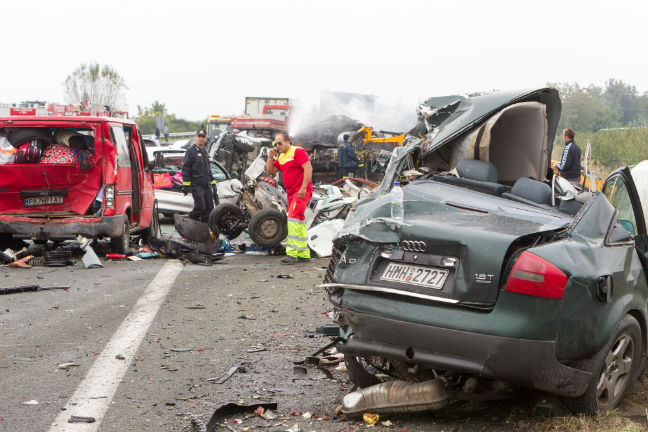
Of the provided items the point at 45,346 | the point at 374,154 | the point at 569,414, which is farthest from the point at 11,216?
the point at 374,154

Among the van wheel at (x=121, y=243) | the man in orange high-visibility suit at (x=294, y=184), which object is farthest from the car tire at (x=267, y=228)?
the van wheel at (x=121, y=243)

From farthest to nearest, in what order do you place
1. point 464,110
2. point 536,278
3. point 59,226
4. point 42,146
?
point 42,146
point 59,226
point 464,110
point 536,278

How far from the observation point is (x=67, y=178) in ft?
38.0

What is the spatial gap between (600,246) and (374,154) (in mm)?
21052

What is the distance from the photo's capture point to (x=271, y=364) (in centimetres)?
535

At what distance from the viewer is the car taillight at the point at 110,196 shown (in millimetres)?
10969

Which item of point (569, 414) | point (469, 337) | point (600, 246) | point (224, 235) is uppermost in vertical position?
point (600, 246)

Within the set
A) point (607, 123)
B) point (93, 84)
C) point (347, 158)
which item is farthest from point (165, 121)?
point (347, 158)

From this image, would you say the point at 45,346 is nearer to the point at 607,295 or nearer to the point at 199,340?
the point at 199,340

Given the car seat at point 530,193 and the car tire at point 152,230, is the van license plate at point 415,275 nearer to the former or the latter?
the car seat at point 530,193

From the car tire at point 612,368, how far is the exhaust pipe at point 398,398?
2.15 ft

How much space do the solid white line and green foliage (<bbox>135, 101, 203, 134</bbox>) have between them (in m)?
79.3

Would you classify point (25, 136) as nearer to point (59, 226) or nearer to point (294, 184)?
point (59, 226)

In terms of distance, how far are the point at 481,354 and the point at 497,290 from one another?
1.03 feet
